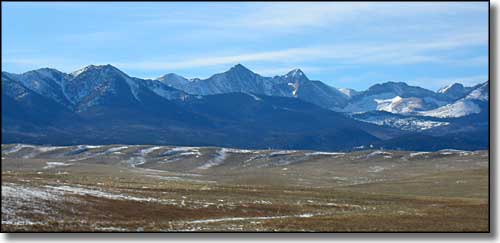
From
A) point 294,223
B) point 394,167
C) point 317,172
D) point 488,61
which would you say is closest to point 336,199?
point 294,223

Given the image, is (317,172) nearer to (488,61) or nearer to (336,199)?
(336,199)

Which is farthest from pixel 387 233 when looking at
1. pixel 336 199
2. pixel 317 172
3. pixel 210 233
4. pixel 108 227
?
pixel 317 172

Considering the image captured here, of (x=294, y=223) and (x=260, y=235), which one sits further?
(x=294, y=223)

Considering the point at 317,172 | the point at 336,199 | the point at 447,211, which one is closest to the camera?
the point at 447,211

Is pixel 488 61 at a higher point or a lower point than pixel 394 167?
higher

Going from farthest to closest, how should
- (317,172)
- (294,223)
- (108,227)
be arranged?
(317,172), (294,223), (108,227)

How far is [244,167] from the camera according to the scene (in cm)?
19400

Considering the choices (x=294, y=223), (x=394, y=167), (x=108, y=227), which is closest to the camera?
(x=108, y=227)

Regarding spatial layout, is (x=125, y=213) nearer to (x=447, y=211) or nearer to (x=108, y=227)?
(x=108, y=227)

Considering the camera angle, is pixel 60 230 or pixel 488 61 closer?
pixel 60 230

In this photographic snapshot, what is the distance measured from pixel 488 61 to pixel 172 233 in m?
19.5

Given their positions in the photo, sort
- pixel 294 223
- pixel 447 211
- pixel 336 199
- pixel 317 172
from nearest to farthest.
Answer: pixel 294 223, pixel 447 211, pixel 336 199, pixel 317 172

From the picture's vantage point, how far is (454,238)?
3350cm

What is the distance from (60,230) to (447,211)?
36224mm
